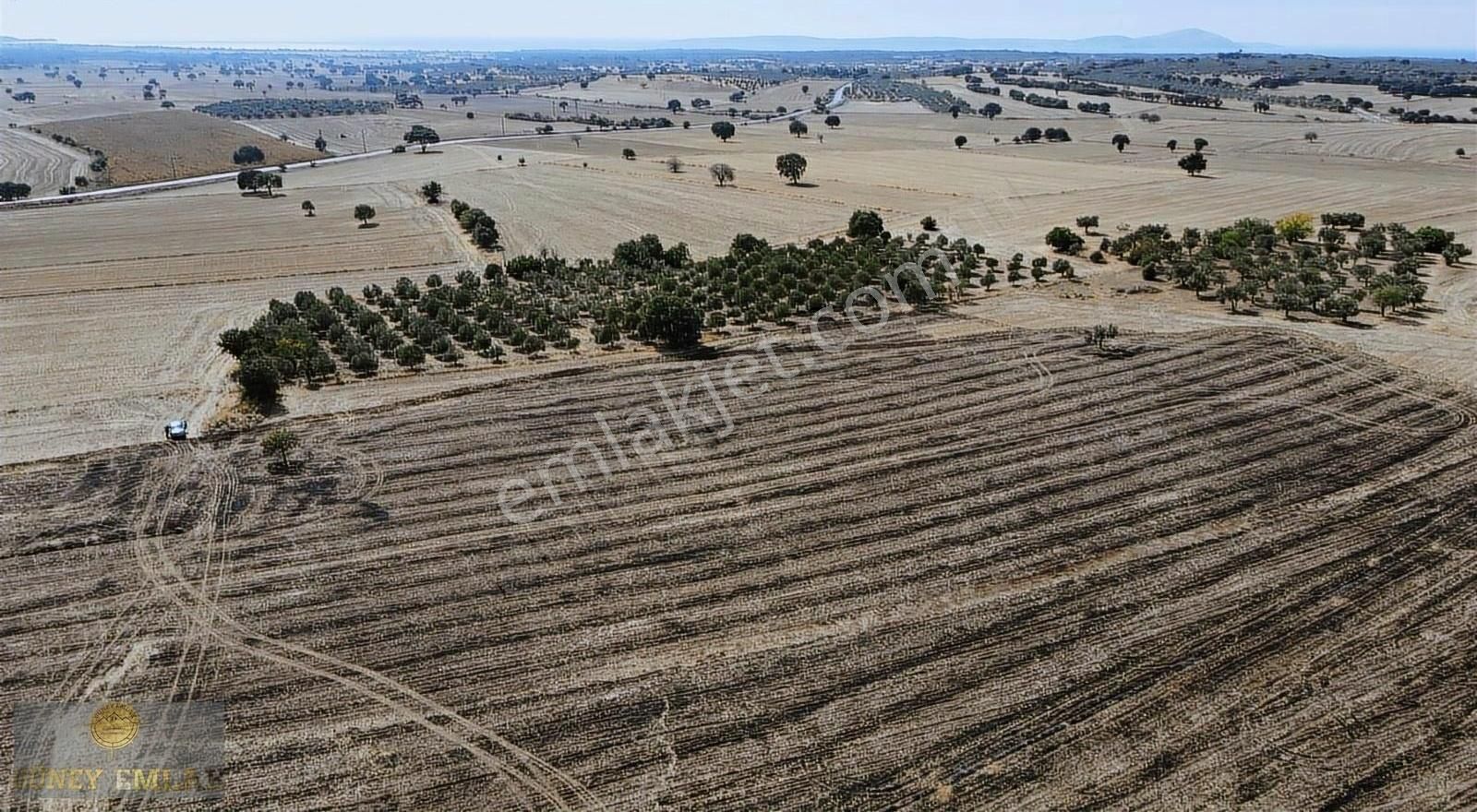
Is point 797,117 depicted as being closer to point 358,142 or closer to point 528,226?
point 358,142

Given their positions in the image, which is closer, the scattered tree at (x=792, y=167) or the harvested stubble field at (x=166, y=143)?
the scattered tree at (x=792, y=167)

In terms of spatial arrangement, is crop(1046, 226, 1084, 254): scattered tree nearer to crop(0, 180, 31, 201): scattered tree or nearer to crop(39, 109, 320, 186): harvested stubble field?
crop(0, 180, 31, 201): scattered tree

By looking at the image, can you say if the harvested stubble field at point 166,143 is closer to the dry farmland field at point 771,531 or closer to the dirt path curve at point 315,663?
the dry farmland field at point 771,531

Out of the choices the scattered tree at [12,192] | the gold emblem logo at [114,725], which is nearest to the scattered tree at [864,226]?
the gold emblem logo at [114,725]

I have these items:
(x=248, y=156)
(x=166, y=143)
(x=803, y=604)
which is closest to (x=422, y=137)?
(x=248, y=156)

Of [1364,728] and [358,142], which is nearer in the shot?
[1364,728]

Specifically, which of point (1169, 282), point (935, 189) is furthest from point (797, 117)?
point (1169, 282)

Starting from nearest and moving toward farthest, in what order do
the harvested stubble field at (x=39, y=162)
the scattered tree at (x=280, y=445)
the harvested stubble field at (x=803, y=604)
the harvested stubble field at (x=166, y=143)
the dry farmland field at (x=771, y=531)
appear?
the harvested stubble field at (x=803, y=604) → the dry farmland field at (x=771, y=531) → the scattered tree at (x=280, y=445) → the harvested stubble field at (x=39, y=162) → the harvested stubble field at (x=166, y=143)
